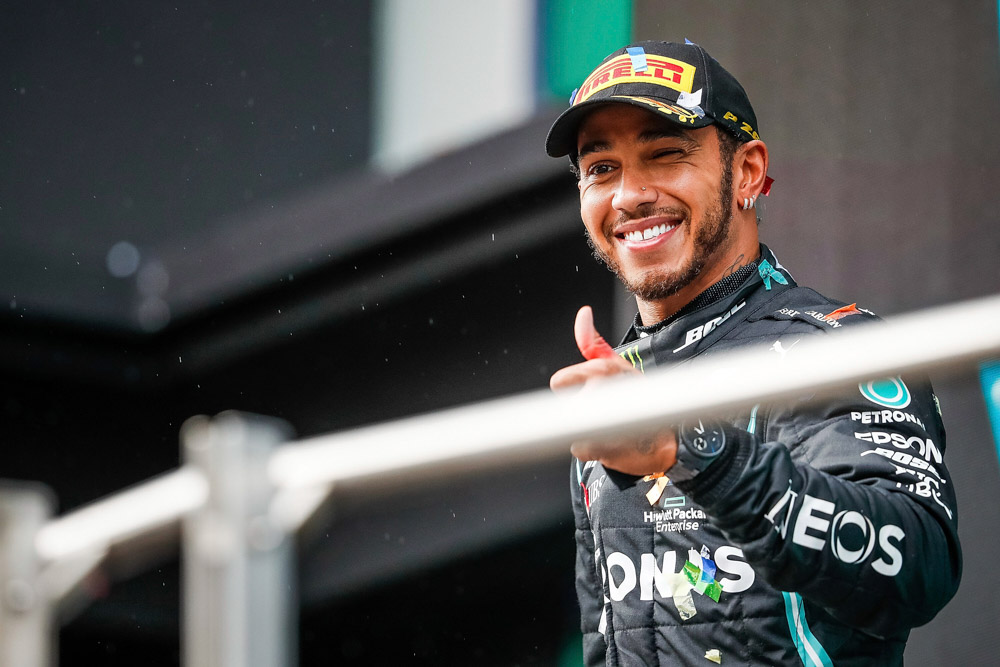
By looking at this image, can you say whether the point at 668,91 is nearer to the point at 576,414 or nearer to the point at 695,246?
the point at 695,246

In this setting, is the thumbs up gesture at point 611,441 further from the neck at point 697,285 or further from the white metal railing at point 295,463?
the neck at point 697,285

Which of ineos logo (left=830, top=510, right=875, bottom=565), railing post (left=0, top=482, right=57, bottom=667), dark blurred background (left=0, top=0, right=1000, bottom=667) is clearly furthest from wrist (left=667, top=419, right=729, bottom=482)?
railing post (left=0, top=482, right=57, bottom=667)

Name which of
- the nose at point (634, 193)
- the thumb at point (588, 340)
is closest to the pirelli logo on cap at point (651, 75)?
the nose at point (634, 193)

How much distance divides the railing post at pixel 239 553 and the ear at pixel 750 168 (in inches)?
34.4

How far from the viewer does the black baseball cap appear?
4.55 ft

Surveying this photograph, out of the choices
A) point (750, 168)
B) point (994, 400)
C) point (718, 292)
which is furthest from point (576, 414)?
point (994, 400)

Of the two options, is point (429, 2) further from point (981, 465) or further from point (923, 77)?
point (981, 465)

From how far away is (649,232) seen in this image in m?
1.43

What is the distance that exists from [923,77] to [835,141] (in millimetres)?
180

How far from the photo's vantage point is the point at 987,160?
203cm

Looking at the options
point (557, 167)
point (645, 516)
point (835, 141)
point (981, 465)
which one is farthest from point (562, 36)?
point (645, 516)

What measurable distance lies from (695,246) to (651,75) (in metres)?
0.20

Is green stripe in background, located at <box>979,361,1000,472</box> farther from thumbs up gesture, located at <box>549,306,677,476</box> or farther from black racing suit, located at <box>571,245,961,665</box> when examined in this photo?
thumbs up gesture, located at <box>549,306,677,476</box>

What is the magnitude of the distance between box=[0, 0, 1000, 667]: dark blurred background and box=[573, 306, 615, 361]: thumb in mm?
235
